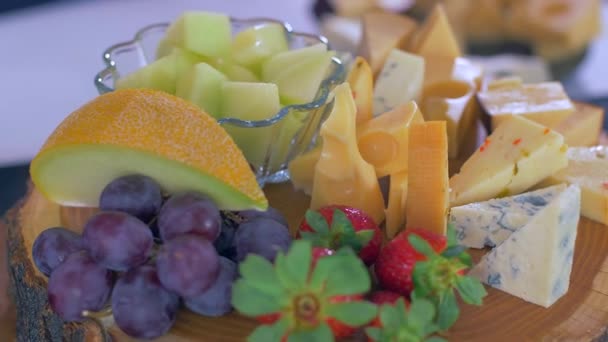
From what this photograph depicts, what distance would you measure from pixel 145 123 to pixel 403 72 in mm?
533

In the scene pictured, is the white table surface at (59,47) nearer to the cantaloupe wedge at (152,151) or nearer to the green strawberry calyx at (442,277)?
the cantaloupe wedge at (152,151)

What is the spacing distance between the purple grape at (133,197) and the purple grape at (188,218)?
3 centimetres

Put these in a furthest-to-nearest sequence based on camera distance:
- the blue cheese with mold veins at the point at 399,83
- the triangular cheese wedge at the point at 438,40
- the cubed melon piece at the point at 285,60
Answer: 1. the triangular cheese wedge at the point at 438,40
2. the blue cheese with mold veins at the point at 399,83
3. the cubed melon piece at the point at 285,60

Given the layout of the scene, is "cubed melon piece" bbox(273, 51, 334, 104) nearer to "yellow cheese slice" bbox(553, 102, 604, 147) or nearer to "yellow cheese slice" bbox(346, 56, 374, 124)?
"yellow cheese slice" bbox(346, 56, 374, 124)

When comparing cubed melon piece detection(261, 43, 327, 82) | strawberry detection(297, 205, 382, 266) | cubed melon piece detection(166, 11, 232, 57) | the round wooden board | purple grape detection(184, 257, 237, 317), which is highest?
cubed melon piece detection(166, 11, 232, 57)

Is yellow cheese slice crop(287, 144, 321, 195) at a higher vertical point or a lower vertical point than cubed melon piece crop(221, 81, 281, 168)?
lower

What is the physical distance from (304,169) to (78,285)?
1.38ft

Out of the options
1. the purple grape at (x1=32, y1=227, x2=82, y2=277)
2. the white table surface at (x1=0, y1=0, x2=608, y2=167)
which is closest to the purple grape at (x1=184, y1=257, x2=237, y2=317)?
the purple grape at (x1=32, y1=227, x2=82, y2=277)

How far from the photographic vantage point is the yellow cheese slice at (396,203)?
1035 millimetres

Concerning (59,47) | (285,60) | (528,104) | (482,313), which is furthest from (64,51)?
(482,313)

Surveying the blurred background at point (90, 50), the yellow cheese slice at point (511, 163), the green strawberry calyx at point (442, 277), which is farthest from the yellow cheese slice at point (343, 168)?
the blurred background at point (90, 50)

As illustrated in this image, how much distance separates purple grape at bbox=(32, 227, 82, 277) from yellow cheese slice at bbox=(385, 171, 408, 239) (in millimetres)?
428

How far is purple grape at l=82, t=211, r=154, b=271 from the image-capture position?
0.80 metres

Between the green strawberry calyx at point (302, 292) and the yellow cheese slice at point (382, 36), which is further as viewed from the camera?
the yellow cheese slice at point (382, 36)
